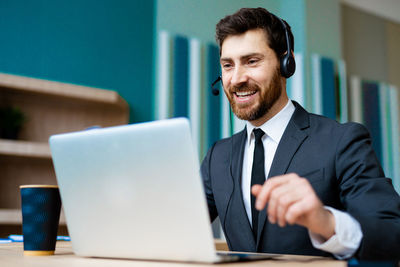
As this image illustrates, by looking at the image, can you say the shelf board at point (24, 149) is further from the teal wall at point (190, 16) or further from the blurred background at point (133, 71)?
the teal wall at point (190, 16)

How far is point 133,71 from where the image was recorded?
2980 mm

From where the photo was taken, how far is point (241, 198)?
130cm

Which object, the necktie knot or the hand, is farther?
the necktie knot

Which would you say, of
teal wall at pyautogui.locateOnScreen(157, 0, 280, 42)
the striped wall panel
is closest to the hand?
teal wall at pyautogui.locateOnScreen(157, 0, 280, 42)

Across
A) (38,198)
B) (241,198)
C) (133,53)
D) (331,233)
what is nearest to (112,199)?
(38,198)

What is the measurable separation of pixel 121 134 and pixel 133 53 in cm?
237

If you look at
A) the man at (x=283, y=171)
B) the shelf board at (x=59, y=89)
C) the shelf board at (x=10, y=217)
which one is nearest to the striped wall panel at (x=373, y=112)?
the shelf board at (x=59, y=89)

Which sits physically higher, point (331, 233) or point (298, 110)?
point (298, 110)

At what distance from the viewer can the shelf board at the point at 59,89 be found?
237 centimetres

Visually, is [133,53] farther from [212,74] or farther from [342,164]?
[342,164]

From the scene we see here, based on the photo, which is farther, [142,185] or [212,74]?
[212,74]

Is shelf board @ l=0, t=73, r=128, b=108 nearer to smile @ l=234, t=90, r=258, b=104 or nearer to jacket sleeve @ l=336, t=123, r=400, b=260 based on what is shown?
smile @ l=234, t=90, r=258, b=104

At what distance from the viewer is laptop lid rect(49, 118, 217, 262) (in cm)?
Result: 66

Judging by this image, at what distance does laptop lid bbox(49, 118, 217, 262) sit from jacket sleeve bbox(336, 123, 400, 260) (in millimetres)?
364
